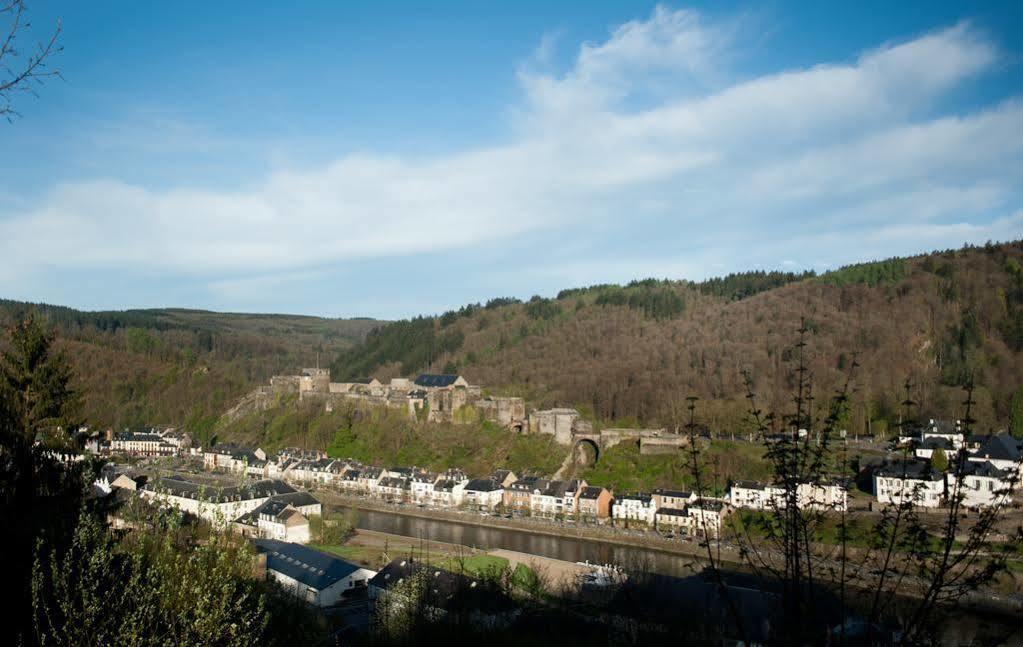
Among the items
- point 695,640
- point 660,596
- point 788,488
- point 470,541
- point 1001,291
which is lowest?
point 470,541

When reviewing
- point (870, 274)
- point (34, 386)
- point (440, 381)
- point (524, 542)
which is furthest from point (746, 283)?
point (34, 386)

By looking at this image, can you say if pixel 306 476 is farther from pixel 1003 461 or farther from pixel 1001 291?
pixel 1001 291

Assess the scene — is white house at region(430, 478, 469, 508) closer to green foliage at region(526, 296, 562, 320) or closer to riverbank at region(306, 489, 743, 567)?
riverbank at region(306, 489, 743, 567)

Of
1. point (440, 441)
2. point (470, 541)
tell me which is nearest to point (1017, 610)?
point (470, 541)

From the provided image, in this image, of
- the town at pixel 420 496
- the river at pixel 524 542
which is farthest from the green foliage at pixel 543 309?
the river at pixel 524 542

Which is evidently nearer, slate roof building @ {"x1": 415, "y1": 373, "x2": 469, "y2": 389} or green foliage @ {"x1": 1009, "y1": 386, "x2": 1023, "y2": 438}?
green foliage @ {"x1": 1009, "y1": 386, "x2": 1023, "y2": 438}

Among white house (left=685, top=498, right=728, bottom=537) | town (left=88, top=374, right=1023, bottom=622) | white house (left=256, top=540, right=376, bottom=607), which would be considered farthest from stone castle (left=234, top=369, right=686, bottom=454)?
white house (left=256, top=540, right=376, bottom=607)
